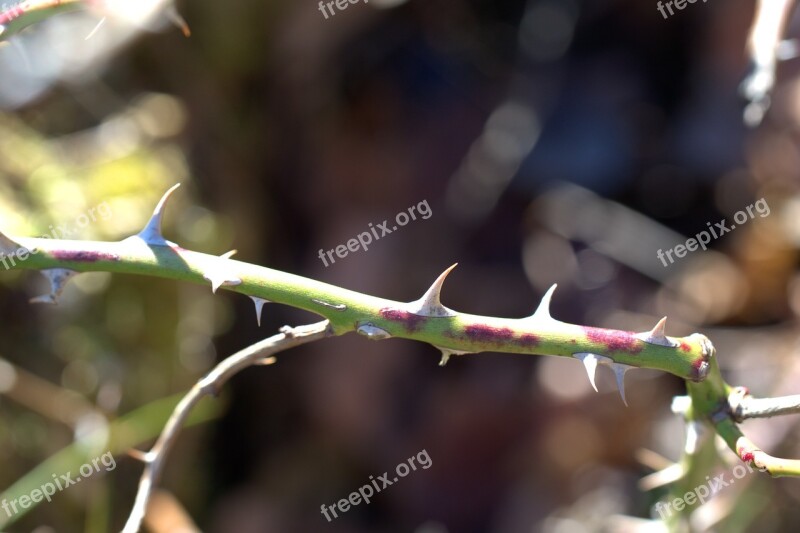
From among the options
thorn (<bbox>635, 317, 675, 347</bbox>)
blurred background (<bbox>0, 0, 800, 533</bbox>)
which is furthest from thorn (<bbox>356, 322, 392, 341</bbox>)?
blurred background (<bbox>0, 0, 800, 533</bbox>)

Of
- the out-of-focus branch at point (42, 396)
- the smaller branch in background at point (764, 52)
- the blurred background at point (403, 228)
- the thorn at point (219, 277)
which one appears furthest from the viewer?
the blurred background at point (403, 228)

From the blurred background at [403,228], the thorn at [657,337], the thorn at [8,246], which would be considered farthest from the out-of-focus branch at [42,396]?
the thorn at [657,337]

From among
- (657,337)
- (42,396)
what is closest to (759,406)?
(657,337)

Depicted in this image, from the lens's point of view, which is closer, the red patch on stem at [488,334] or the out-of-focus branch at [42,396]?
the red patch on stem at [488,334]

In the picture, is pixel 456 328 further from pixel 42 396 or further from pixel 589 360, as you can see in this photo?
pixel 42 396

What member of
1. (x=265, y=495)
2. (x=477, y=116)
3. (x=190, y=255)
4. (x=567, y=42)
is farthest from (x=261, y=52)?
(x=190, y=255)

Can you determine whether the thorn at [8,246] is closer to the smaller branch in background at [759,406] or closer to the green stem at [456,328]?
the green stem at [456,328]

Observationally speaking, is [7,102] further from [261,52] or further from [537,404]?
[537,404]
